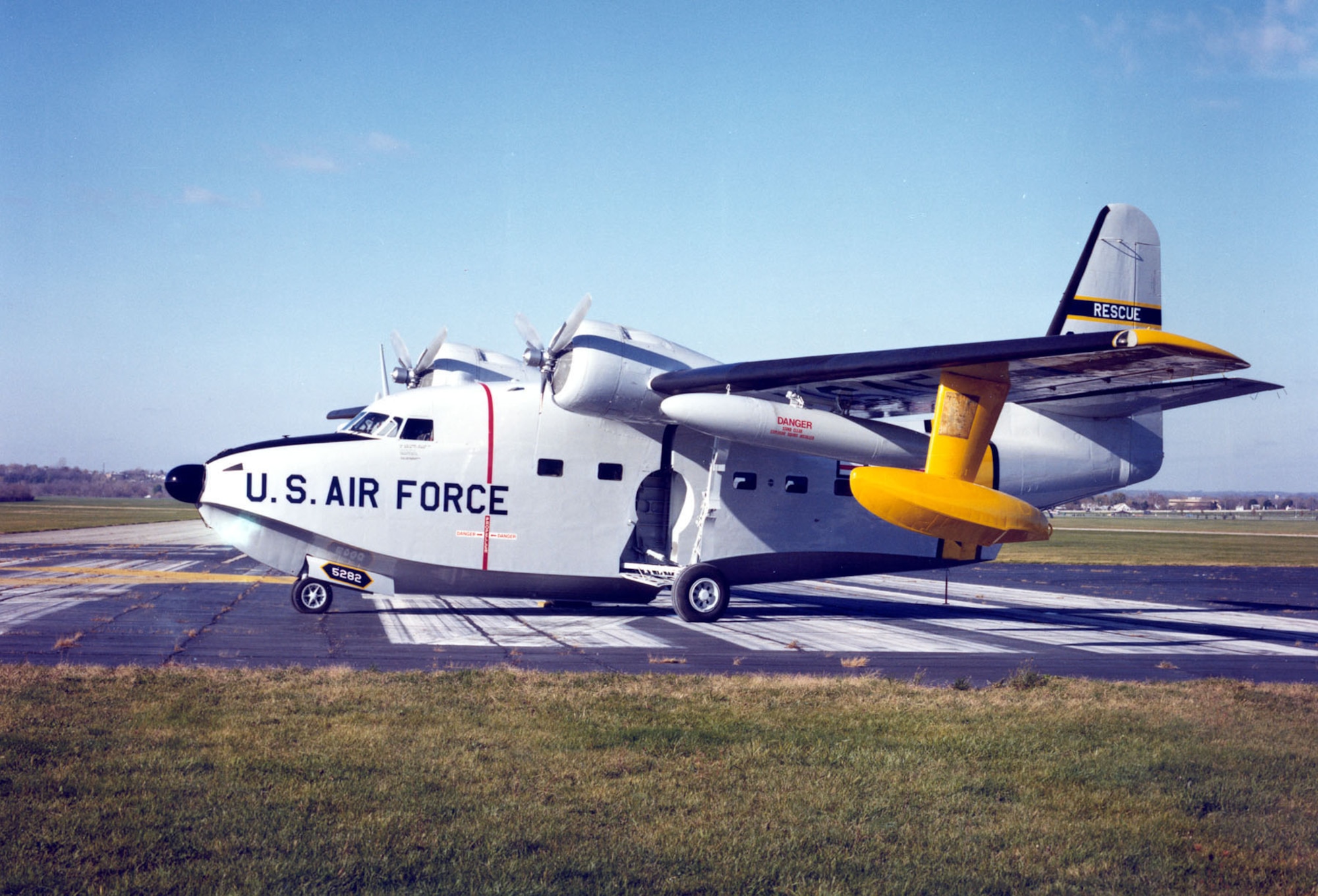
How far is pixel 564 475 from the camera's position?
1619 cm

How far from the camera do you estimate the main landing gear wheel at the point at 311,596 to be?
51.8 feet

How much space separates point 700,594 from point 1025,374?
640 cm

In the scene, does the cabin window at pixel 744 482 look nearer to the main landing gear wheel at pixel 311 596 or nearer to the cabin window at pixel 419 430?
the cabin window at pixel 419 430

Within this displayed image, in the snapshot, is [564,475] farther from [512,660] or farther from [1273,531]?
[1273,531]

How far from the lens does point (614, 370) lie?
15.2 metres

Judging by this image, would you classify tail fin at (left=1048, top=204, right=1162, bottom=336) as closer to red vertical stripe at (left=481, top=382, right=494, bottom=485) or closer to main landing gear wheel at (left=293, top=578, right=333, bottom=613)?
red vertical stripe at (left=481, top=382, right=494, bottom=485)

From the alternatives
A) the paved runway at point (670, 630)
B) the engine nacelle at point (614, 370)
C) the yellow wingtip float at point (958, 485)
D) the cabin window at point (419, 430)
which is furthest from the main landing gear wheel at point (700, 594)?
the cabin window at point (419, 430)

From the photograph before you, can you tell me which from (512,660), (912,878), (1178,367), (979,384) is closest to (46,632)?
(512,660)

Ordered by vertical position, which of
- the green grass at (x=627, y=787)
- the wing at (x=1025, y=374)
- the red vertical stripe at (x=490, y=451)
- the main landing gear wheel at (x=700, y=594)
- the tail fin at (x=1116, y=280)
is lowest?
the green grass at (x=627, y=787)

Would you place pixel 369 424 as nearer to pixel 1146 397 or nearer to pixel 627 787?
pixel 627 787

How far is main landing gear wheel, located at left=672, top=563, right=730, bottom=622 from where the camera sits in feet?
53.1

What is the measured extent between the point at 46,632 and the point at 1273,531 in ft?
345

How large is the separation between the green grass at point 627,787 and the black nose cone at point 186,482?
5544 millimetres

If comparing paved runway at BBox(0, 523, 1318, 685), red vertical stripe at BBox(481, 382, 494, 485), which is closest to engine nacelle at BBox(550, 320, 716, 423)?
red vertical stripe at BBox(481, 382, 494, 485)
